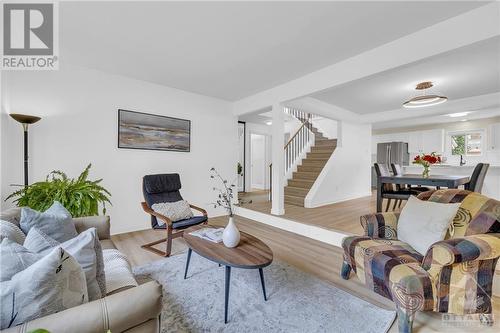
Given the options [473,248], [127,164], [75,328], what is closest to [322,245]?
[473,248]

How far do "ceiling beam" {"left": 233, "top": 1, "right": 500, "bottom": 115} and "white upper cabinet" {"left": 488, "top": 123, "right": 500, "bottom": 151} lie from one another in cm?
528

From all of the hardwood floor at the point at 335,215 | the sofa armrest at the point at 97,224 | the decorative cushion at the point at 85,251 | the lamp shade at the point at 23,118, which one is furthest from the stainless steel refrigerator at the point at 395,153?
the lamp shade at the point at 23,118

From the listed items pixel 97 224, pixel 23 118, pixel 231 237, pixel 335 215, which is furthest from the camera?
pixel 335 215

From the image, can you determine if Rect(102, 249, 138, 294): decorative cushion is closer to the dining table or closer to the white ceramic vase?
the white ceramic vase

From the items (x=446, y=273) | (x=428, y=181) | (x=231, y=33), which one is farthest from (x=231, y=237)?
(x=428, y=181)

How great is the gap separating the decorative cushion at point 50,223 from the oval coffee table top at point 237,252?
895mm

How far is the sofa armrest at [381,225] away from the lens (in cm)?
208

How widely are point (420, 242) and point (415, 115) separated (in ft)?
14.8

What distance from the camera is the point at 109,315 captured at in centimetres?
85

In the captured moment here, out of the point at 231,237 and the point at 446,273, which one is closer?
the point at 446,273

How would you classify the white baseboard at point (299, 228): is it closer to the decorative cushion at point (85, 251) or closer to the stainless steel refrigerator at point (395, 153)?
the decorative cushion at point (85, 251)

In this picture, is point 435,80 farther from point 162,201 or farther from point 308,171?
point 162,201

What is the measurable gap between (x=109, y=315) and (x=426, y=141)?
27.8 ft

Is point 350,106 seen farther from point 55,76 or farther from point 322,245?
point 55,76
